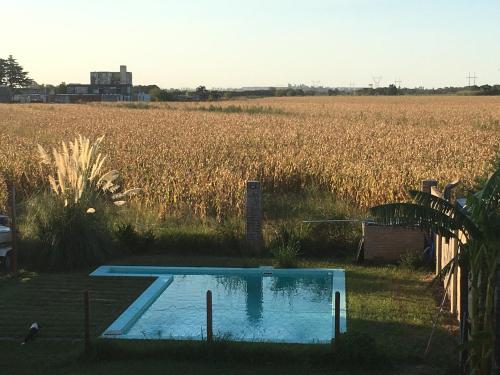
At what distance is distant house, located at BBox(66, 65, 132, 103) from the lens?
13462cm

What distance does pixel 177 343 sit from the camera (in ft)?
28.1

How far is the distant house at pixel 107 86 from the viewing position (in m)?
135

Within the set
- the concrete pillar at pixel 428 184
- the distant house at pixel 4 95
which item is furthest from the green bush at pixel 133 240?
the distant house at pixel 4 95

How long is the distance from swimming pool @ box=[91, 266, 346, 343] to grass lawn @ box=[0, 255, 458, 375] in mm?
306

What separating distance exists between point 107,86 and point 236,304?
137 metres

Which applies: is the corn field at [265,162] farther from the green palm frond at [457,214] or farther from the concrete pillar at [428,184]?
the green palm frond at [457,214]

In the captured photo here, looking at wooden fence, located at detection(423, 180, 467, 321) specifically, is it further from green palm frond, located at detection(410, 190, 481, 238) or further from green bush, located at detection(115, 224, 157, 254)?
green bush, located at detection(115, 224, 157, 254)

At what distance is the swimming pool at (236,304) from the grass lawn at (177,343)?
31 centimetres

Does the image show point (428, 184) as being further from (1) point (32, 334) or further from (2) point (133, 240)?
(1) point (32, 334)

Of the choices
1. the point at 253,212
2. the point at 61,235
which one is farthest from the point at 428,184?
the point at 61,235

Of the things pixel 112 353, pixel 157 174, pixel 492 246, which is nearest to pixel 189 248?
pixel 157 174

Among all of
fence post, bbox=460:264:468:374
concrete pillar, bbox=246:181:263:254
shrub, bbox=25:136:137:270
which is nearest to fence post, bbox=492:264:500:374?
fence post, bbox=460:264:468:374

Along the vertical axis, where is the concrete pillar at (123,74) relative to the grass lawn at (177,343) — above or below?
above

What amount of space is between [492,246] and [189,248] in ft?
27.0
